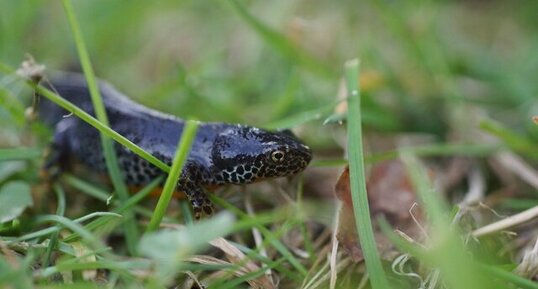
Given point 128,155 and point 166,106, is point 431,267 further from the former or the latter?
point 166,106

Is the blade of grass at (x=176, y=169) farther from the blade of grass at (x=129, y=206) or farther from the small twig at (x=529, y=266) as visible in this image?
the small twig at (x=529, y=266)

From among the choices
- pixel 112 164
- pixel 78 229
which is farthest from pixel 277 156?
pixel 78 229

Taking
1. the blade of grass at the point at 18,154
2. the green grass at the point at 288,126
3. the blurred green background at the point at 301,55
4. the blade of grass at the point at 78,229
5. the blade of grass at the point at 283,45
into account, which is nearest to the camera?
the blade of grass at the point at 78,229

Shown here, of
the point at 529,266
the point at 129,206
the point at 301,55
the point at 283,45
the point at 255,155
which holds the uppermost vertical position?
the point at 283,45

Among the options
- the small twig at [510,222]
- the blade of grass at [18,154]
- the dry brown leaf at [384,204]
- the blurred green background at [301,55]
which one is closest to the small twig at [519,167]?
the blurred green background at [301,55]

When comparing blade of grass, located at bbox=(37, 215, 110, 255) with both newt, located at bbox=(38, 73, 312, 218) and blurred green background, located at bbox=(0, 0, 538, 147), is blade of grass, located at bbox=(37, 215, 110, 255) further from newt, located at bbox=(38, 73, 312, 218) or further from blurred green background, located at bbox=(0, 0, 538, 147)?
blurred green background, located at bbox=(0, 0, 538, 147)

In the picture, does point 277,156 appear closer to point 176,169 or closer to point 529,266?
point 176,169

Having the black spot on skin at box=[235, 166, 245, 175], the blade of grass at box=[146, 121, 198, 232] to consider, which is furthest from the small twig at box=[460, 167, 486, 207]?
the blade of grass at box=[146, 121, 198, 232]
